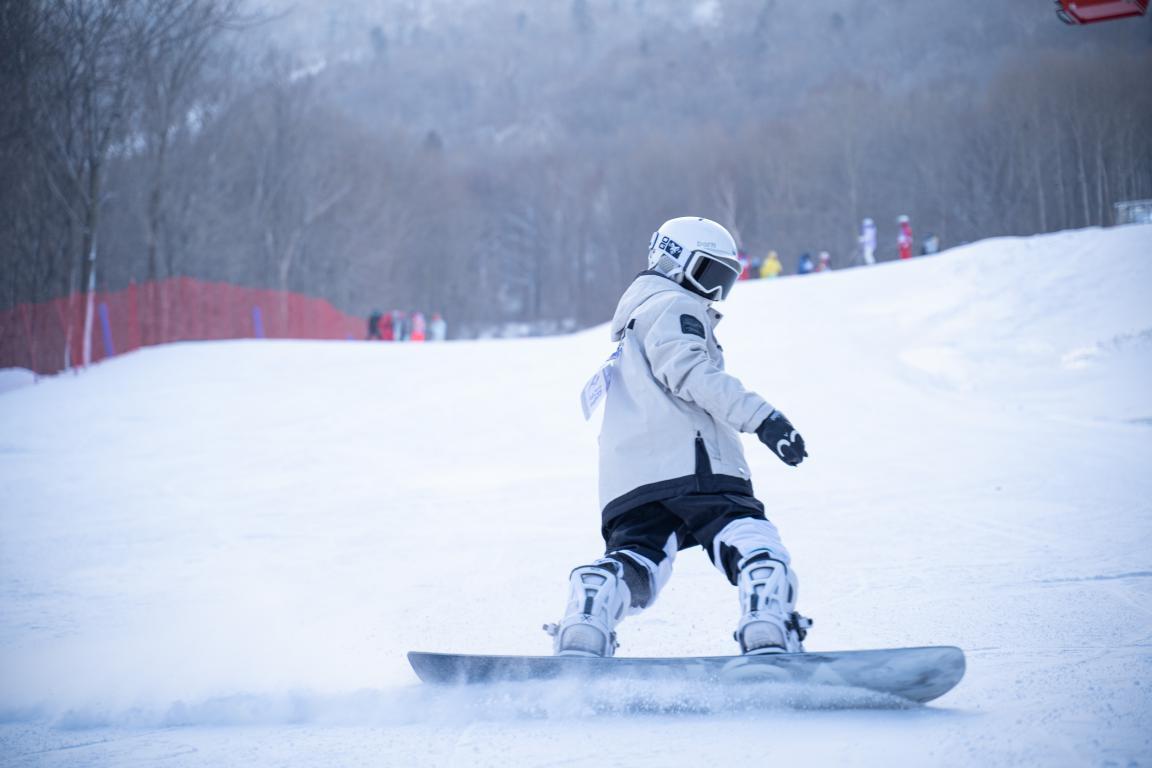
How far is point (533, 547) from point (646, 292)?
3.03m

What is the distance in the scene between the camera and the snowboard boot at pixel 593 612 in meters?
2.77

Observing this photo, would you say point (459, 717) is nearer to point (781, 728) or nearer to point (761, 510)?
point (781, 728)

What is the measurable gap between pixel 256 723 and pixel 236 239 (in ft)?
127

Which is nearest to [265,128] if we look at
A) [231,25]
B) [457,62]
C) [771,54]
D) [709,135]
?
[231,25]

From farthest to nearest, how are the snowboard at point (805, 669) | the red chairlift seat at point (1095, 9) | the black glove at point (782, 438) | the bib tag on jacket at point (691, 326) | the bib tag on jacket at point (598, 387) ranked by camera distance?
the red chairlift seat at point (1095, 9)
the bib tag on jacket at point (598, 387)
the bib tag on jacket at point (691, 326)
the black glove at point (782, 438)
the snowboard at point (805, 669)

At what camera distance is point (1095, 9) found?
10.4 m

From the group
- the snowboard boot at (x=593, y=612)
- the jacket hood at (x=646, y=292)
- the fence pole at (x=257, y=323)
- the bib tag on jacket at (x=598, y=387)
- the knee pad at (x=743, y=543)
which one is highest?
the fence pole at (x=257, y=323)

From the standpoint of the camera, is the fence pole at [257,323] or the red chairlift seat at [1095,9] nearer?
the red chairlift seat at [1095,9]

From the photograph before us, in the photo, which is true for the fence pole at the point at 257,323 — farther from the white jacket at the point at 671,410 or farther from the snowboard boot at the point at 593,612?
the snowboard boot at the point at 593,612

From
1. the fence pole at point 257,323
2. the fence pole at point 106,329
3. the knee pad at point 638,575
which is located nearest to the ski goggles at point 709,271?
the knee pad at point 638,575

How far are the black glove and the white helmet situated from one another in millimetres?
550

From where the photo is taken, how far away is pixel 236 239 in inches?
1515

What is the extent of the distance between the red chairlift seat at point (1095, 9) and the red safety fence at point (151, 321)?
16.4 metres

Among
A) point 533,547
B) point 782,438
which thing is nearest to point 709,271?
point 782,438
